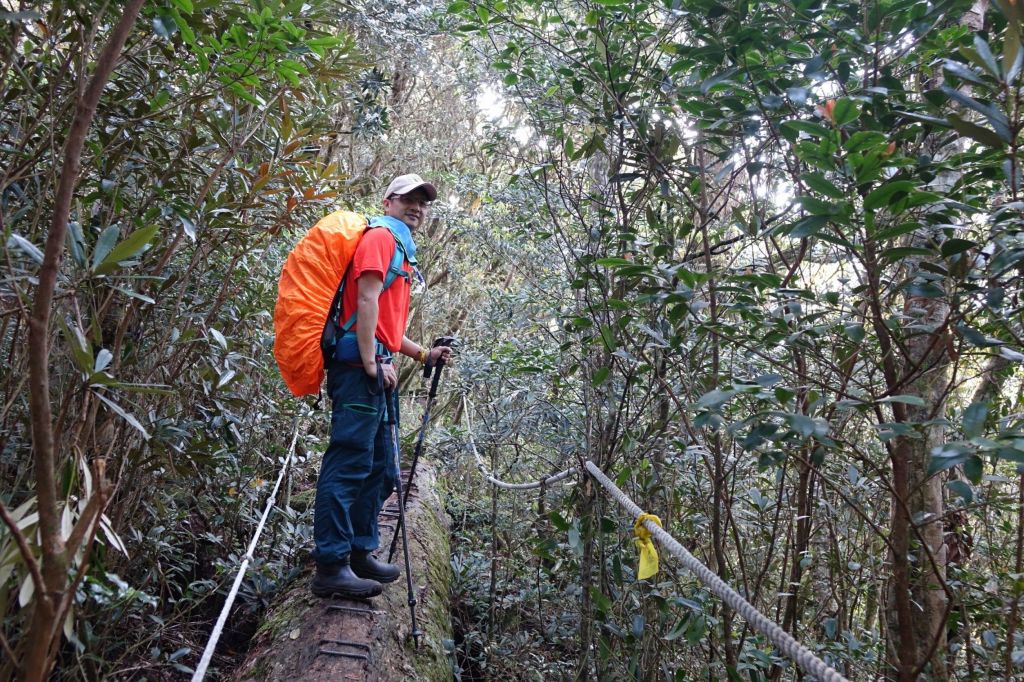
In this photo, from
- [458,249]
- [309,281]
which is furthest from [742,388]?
[458,249]

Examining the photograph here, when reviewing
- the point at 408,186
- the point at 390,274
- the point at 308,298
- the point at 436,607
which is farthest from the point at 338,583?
the point at 408,186

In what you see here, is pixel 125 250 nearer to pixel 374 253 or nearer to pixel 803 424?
pixel 803 424

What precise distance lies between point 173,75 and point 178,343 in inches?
47.2

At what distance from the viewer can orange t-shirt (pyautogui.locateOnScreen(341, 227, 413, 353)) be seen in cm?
323

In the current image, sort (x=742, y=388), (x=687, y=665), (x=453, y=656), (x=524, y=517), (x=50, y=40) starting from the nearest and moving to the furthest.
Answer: (x=742, y=388) < (x=50, y=40) < (x=687, y=665) < (x=453, y=656) < (x=524, y=517)

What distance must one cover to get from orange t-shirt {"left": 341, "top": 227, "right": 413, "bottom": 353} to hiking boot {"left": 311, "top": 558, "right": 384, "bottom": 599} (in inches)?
43.5

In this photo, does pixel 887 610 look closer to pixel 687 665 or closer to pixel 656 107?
pixel 687 665

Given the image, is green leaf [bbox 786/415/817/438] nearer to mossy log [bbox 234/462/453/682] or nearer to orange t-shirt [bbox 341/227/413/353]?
mossy log [bbox 234/462/453/682]

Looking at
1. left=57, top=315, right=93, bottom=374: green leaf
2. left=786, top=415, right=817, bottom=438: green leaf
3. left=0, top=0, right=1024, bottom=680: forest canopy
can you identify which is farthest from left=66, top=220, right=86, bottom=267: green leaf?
left=786, top=415, right=817, bottom=438: green leaf

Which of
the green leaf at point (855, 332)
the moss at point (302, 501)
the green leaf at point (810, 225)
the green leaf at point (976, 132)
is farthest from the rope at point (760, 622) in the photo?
the moss at point (302, 501)

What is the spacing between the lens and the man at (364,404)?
3.24 metres

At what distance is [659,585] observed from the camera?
8.75 feet

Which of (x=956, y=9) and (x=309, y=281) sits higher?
(x=956, y=9)

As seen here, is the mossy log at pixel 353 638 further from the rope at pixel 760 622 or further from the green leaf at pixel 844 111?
the green leaf at pixel 844 111
